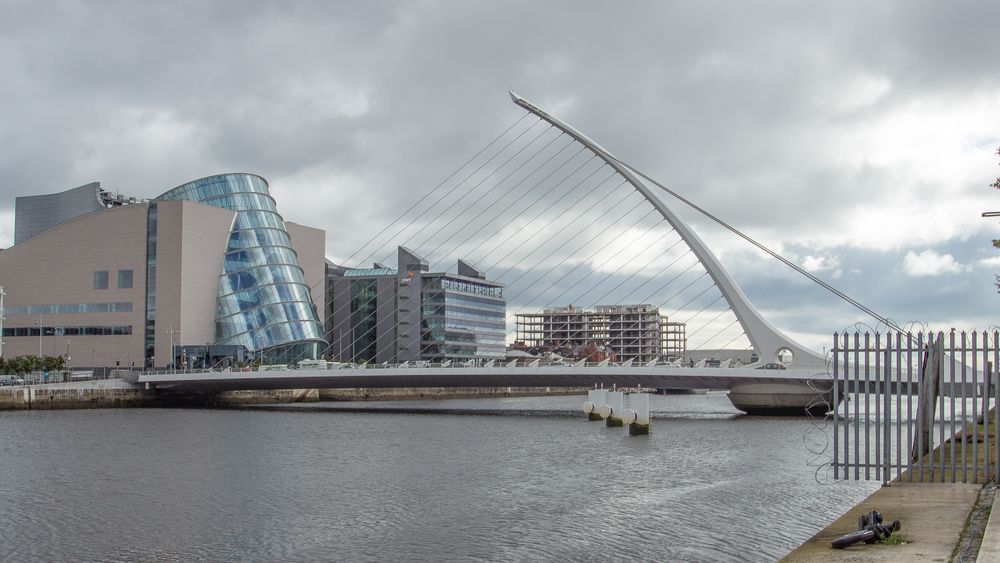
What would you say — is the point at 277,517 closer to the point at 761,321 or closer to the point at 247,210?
the point at 761,321

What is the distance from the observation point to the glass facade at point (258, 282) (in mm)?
86938

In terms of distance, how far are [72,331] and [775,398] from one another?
61.6m

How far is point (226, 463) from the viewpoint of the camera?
96.7 feet

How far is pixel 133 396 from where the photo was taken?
68.0 meters

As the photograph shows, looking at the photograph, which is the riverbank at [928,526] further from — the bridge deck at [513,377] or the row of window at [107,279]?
the row of window at [107,279]

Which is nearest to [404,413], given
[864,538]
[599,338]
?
[864,538]

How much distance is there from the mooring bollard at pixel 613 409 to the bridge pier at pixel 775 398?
9372mm

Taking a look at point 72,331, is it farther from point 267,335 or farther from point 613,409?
point 613,409

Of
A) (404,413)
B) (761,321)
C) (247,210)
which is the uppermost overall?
(247,210)

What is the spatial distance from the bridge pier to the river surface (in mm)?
14776

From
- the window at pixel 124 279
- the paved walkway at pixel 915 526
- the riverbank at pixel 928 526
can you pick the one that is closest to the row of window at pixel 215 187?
the window at pixel 124 279

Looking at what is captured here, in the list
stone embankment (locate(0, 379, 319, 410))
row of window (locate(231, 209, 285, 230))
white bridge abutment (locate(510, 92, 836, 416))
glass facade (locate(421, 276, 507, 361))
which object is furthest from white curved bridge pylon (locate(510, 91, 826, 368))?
glass facade (locate(421, 276, 507, 361))

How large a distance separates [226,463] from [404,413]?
30448 millimetres

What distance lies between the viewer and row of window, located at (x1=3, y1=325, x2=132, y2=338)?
86.2m
